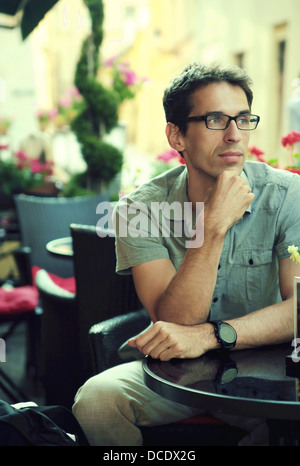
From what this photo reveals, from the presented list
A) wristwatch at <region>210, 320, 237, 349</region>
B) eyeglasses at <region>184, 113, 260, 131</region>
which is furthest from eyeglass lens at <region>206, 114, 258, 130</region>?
wristwatch at <region>210, 320, 237, 349</region>

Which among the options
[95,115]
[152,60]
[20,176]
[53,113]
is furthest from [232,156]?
[152,60]

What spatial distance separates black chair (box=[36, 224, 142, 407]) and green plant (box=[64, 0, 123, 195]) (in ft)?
10.3

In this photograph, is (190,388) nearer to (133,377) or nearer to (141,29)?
(133,377)

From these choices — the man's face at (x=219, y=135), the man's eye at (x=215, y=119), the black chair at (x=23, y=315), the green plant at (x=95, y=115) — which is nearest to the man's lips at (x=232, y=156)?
the man's face at (x=219, y=135)

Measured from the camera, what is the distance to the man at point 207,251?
176 centimetres

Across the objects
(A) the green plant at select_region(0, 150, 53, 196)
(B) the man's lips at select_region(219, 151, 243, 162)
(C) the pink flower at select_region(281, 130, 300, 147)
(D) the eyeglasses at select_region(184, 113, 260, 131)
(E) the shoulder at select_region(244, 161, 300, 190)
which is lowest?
(A) the green plant at select_region(0, 150, 53, 196)

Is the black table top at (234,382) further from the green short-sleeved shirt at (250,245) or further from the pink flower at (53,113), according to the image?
the pink flower at (53,113)

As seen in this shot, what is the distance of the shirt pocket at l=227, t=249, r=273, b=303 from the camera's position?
194 cm

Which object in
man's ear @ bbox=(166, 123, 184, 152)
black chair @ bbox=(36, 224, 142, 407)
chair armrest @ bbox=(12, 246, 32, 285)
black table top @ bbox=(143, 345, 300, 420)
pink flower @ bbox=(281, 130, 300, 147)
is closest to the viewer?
black table top @ bbox=(143, 345, 300, 420)

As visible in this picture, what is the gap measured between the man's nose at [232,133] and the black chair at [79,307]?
738mm

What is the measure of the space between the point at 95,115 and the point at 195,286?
4.56m

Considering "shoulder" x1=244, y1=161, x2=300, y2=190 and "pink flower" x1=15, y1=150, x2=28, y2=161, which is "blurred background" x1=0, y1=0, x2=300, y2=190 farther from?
"pink flower" x1=15, y1=150, x2=28, y2=161

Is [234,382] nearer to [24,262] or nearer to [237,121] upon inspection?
[237,121]

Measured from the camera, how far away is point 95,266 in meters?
2.52
